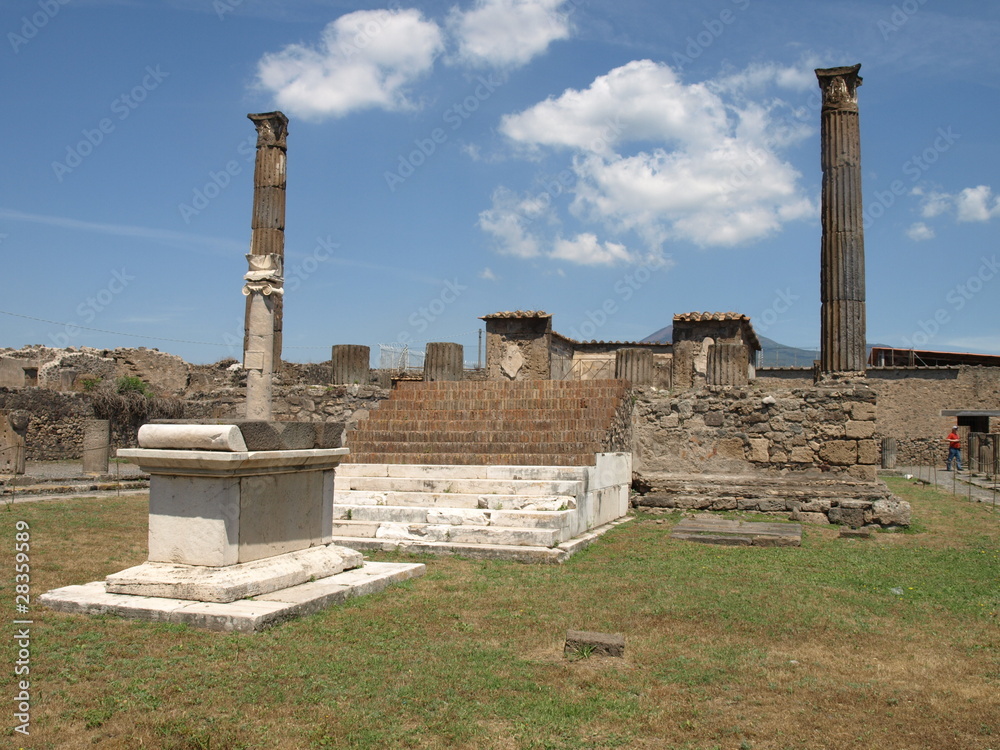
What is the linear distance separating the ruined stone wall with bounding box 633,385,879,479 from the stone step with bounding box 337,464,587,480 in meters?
2.88

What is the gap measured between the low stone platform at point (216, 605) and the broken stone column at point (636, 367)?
750 cm

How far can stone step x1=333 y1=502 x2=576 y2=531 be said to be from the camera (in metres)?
7.75

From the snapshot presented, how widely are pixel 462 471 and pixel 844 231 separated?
7884 millimetres

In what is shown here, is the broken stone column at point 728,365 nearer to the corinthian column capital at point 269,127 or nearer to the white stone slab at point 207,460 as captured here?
the white stone slab at point 207,460

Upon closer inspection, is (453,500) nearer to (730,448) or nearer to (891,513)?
(730,448)

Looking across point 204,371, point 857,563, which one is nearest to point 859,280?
point 857,563

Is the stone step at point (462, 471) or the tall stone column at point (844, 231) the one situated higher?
the tall stone column at point (844, 231)

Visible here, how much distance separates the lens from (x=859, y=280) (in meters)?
13.1

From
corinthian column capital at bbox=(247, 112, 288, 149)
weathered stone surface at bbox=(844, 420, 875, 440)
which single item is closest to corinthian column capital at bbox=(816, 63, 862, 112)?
weathered stone surface at bbox=(844, 420, 875, 440)

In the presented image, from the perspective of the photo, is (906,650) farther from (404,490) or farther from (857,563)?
(404,490)

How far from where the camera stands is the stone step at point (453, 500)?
828 cm

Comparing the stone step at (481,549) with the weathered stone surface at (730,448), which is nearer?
the stone step at (481,549)

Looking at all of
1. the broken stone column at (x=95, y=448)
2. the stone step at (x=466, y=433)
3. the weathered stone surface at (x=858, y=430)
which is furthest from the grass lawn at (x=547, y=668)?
the broken stone column at (x=95, y=448)

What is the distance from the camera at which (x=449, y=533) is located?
7.78 m
